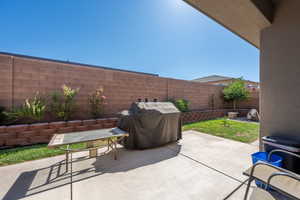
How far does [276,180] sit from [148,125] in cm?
251

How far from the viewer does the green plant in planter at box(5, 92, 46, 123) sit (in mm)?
3566

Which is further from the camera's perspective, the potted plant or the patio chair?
the potted plant

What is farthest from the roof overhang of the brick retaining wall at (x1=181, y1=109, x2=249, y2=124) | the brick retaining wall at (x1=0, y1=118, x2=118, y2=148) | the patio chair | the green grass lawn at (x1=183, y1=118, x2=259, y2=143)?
the brick retaining wall at (x1=181, y1=109, x2=249, y2=124)

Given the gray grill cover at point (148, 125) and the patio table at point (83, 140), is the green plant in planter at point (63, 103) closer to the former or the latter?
the patio table at point (83, 140)

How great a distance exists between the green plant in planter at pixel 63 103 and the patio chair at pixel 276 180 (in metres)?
5.14

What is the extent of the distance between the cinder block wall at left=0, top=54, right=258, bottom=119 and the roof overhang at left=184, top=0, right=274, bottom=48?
4314 millimetres

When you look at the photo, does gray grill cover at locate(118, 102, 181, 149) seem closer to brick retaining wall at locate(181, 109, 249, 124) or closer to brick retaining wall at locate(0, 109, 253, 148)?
brick retaining wall at locate(0, 109, 253, 148)

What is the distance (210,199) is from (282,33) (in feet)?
10.8

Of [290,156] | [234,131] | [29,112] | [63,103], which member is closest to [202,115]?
[234,131]

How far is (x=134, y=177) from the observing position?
2094 mm

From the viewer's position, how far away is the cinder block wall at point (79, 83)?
3.67 m

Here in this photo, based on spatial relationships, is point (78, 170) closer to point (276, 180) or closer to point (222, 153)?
point (276, 180)

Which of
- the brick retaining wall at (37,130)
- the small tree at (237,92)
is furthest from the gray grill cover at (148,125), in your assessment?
the small tree at (237,92)

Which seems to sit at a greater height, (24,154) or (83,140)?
(83,140)
